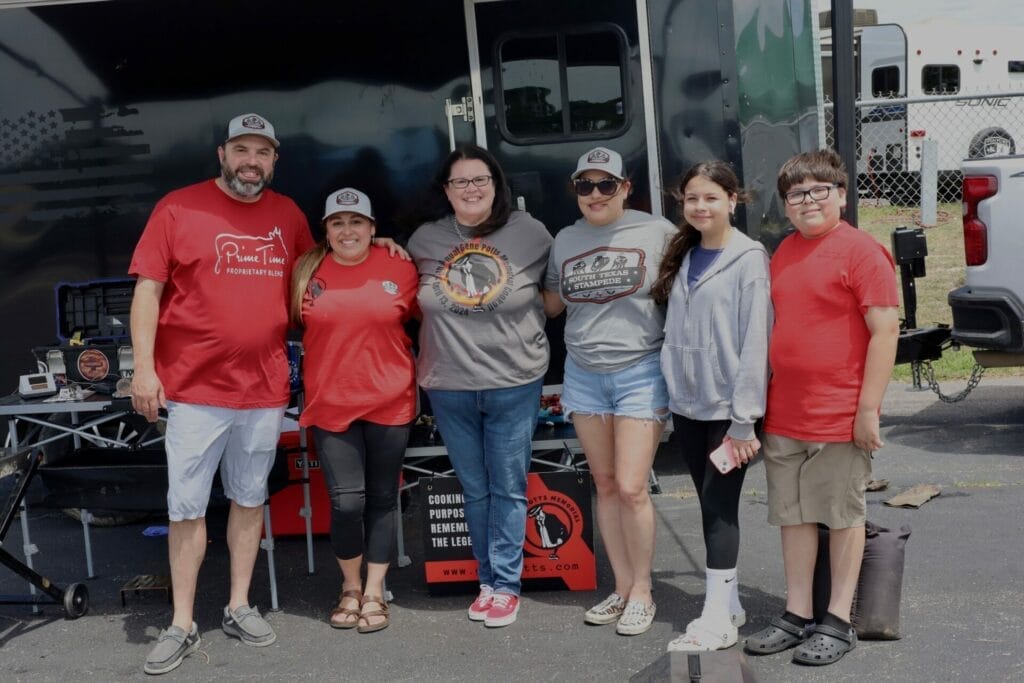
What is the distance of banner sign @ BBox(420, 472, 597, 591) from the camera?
171 inches

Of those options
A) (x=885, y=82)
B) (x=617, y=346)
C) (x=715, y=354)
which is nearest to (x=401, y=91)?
(x=617, y=346)

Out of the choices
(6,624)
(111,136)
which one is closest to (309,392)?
(6,624)

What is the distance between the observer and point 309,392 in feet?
13.0

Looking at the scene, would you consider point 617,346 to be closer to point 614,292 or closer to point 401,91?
point 614,292

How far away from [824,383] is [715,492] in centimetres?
52

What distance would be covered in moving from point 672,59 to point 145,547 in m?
3.43

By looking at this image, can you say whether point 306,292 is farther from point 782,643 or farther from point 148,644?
point 782,643

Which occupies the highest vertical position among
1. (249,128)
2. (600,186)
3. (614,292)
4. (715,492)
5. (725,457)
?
(249,128)

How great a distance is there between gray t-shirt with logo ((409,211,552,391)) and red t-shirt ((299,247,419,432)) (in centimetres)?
11

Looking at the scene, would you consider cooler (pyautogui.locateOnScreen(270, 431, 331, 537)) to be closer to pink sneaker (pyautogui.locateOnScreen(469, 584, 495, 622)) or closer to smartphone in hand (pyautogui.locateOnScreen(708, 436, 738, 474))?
pink sneaker (pyautogui.locateOnScreen(469, 584, 495, 622))

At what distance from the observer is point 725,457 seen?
11.6 ft

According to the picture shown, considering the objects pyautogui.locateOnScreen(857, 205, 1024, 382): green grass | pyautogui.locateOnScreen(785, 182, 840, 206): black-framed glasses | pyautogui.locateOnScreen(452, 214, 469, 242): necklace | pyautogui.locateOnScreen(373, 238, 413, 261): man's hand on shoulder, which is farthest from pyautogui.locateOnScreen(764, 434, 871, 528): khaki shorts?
pyautogui.locateOnScreen(857, 205, 1024, 382): green grass

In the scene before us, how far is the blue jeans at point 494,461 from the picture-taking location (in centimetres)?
398

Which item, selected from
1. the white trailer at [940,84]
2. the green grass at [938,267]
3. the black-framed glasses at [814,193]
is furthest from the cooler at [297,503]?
the white trailer at [940,84]
